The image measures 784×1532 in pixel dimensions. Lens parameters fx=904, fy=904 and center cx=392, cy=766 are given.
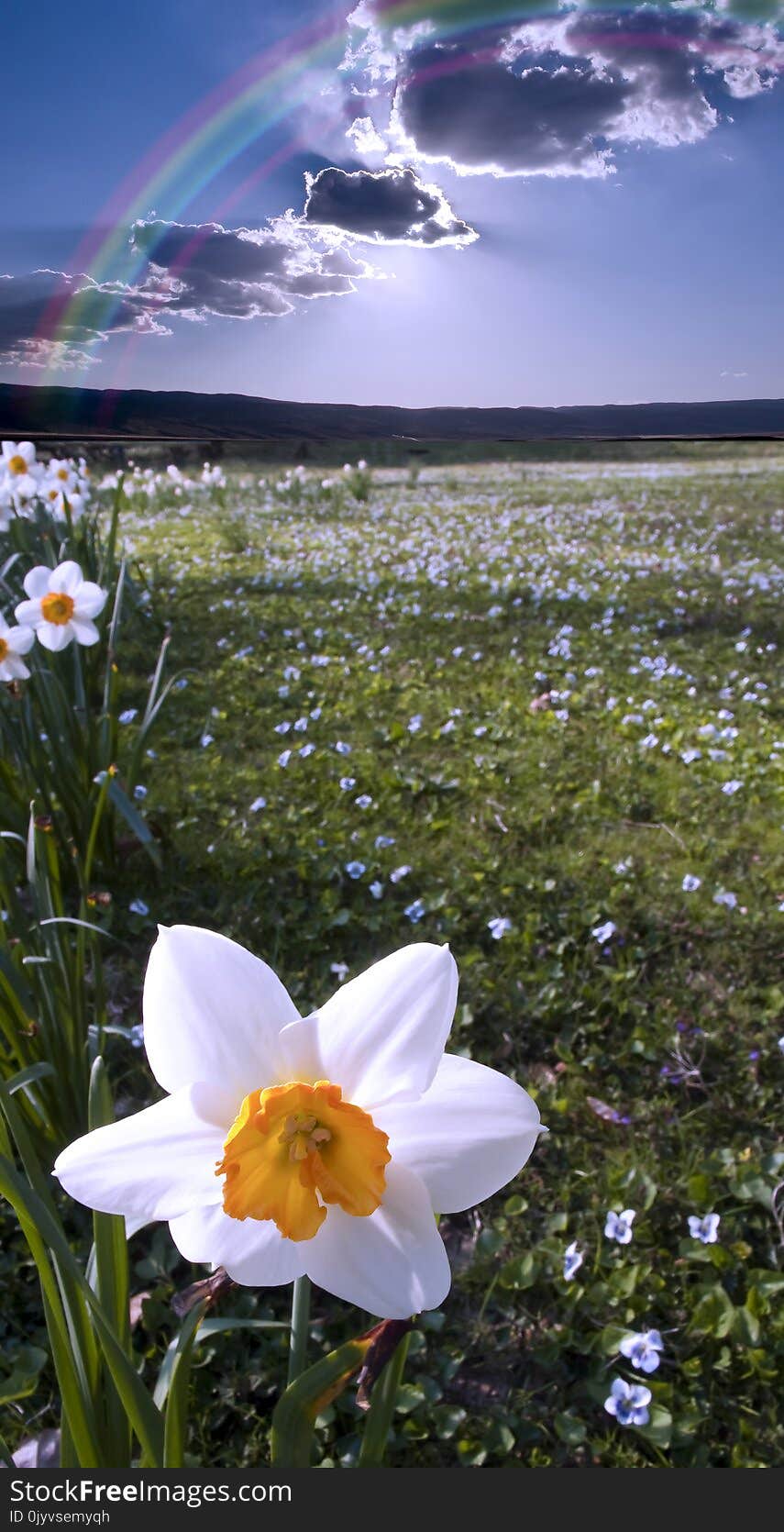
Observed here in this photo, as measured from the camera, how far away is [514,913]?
69.2 inches

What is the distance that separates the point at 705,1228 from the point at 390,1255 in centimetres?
90

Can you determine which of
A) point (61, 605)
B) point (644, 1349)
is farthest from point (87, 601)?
point (644, 1349)

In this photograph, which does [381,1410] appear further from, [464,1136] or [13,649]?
[13,649]

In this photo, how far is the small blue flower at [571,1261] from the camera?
3.59 feet

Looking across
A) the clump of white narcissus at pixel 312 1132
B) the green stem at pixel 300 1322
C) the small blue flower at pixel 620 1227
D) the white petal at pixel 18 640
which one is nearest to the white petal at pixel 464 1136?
the clump of white narcissus at pixel 312 1132

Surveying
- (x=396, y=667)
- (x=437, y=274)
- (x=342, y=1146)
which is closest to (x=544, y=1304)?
(x=342, y=1146)

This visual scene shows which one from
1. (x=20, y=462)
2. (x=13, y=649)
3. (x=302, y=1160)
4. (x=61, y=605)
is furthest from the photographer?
(x=20, y=462)

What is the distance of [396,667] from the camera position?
2951mm

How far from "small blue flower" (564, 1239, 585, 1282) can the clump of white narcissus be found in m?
0.79

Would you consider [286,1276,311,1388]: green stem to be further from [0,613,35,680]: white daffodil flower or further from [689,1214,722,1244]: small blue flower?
[0,613,35,680]: white daffodil flower

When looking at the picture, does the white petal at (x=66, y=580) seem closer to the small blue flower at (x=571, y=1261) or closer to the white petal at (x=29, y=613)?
the white petal at (x=29, y=613)

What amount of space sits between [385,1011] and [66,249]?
47.5 inches

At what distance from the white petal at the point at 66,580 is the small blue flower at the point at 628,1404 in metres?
1.36

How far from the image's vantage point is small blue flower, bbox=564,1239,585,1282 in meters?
1.09
